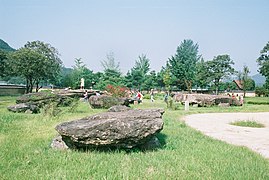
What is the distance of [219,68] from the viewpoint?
6194cm

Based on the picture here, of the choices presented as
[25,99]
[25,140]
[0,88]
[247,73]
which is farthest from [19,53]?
[247,73]

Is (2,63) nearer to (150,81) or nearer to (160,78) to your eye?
(150,81)

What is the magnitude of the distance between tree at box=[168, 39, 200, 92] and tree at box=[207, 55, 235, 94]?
13.1 ft

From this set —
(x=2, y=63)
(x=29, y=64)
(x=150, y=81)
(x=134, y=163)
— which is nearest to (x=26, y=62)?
(x=29, y=64)

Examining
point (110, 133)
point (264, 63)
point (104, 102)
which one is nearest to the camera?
point (110, 133)

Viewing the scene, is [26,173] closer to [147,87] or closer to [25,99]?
[25,99]

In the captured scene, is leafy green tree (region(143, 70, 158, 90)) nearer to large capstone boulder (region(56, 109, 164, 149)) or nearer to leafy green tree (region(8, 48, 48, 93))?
leafy green tree (region(8, 48, 48, 93))

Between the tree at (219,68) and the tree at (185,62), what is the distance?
4.00 metres

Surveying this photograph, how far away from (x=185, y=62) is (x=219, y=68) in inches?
306

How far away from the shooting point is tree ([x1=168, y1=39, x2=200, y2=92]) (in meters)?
63.8

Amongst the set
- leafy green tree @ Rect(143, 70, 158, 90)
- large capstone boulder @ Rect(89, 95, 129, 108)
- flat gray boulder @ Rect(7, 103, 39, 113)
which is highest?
leafy green tree @ Rect(143, 70, 158, 90)

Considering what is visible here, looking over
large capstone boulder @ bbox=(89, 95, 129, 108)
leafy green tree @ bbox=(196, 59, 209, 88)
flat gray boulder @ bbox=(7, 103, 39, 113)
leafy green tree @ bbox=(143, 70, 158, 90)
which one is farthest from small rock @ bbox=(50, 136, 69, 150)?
leafy green tree @ bbox=(196, 59, 209, 88)

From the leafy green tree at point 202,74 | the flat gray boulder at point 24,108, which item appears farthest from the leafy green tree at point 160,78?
the flat gray boulder at point 24,108

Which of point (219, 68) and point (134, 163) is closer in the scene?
point (134, 163)
